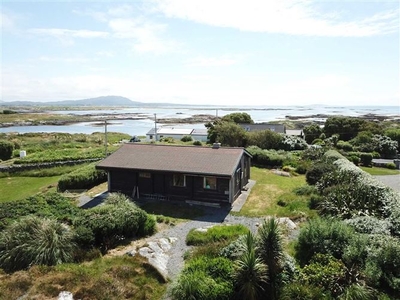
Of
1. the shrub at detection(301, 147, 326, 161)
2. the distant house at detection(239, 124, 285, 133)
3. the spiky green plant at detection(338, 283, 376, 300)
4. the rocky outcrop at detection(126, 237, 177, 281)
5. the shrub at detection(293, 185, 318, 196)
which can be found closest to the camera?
the spiky green plant at detection(338, 283, 376, 300)

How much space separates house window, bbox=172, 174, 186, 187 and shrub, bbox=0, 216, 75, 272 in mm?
10055

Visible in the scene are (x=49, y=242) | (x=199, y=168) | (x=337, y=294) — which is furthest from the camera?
(x=199, y=168)

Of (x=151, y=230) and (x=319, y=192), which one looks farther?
(x=319, y=192)

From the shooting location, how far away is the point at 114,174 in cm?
2481

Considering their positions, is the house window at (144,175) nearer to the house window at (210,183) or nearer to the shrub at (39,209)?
the house window at (210,183)

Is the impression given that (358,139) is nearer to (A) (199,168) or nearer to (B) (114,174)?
(A) (199,168)

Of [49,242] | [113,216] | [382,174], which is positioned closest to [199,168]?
[113,216]

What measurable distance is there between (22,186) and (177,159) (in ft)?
48.9

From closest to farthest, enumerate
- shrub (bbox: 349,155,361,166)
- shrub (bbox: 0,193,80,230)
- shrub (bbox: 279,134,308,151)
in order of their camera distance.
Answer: shrub (bbox: 0,193,80,230), shrub (bbox: 349,155,361,166), shrub (bbox: 279,134,308,151)

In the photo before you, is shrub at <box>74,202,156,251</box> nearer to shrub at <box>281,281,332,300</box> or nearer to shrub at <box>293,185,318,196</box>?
shrub at <box>281,281,332,300</box>

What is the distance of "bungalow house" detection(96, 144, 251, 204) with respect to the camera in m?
22.0

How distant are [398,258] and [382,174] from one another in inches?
1128

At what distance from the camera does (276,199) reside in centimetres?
2359

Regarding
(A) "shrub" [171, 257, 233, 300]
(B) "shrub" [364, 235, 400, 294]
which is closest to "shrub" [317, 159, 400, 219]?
(B) "shrub" [364, 235, 400, 294]
